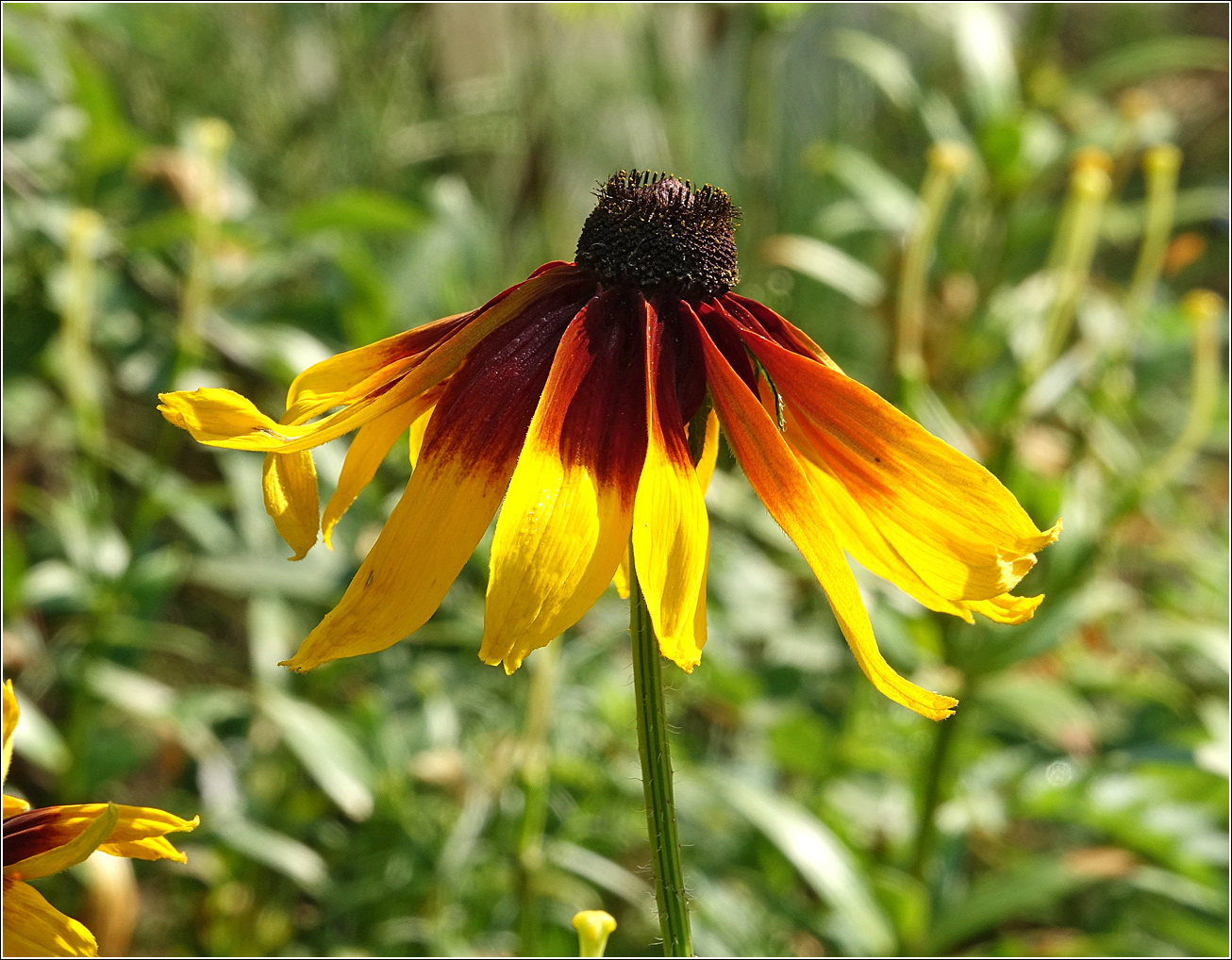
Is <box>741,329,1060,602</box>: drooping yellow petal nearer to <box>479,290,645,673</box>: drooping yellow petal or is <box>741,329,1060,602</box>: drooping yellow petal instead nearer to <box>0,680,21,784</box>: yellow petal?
<box>479,290,645,673</box>: drooping yellow petal

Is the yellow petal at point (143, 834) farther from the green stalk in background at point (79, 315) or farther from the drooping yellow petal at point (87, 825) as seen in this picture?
the green stalk in background at point (79, 315)

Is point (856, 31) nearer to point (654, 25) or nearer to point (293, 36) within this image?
point (654, 25)

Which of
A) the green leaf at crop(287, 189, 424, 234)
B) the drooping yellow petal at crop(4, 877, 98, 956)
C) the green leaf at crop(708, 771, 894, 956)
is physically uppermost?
the green leaf at crop(287, 189, 424, 234)

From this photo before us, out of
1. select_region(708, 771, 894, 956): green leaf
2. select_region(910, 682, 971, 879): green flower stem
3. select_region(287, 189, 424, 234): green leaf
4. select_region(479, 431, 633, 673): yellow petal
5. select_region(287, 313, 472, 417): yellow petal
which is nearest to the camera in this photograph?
select_region(479, 431, 633, 673): yellow petal

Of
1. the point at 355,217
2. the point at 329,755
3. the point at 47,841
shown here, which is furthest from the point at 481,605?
the point at 47,841

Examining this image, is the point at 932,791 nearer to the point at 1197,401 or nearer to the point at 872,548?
the point at 1197,401

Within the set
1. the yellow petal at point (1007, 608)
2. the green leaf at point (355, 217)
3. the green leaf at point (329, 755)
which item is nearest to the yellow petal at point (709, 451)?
the yellow petal at point (1007, 608)

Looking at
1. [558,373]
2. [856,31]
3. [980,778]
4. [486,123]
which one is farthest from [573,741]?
[856,31]

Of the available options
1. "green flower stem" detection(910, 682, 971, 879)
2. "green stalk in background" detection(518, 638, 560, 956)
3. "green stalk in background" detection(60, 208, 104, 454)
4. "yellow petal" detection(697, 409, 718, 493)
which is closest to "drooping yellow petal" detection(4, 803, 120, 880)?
"yellow petal" detection(697, 409, 718, 493)
